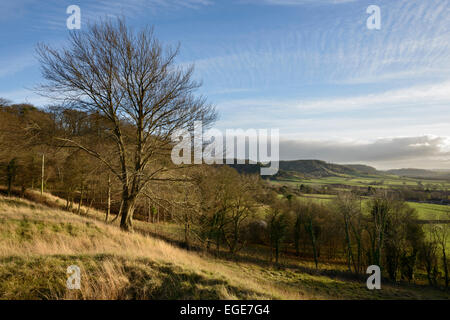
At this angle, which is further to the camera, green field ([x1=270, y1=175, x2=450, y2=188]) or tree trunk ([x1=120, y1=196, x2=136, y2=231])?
green field ([x1=270, y1=175, x2=450, y2=188])

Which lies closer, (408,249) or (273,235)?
(408,249)

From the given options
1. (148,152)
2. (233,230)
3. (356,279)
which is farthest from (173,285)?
(356,279)

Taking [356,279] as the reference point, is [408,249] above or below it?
above

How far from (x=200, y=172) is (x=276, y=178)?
76.2 meters

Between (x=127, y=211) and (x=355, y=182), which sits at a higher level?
(x=127, y=211)

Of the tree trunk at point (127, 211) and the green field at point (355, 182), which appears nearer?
the tree trunk at point (127, 211)

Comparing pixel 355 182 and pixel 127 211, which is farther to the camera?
pixel 355 182

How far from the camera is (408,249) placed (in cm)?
2697

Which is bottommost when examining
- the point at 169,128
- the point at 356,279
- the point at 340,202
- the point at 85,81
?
the point at 356,279

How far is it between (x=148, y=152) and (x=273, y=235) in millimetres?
25012

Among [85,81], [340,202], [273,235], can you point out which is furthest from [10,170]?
[340,202]
